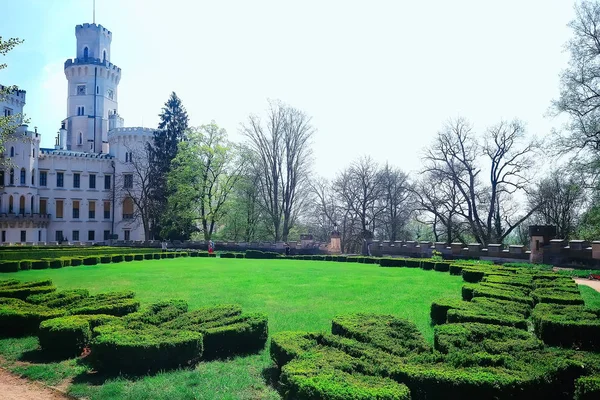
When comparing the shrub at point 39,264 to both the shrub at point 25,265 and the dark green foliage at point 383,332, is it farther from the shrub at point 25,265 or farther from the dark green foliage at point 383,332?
the dark green foliage at point 383,332

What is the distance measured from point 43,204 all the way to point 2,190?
20.8 ft

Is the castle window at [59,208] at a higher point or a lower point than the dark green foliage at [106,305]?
higher

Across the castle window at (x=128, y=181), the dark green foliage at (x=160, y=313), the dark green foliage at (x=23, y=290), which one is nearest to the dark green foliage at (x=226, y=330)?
the dark green foliage at (x=160, y=313)

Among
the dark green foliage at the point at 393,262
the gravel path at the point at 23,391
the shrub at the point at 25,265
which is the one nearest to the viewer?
the gravel path at the point at 23,391

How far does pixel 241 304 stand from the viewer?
1065cm

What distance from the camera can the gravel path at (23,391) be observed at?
568 centimetres

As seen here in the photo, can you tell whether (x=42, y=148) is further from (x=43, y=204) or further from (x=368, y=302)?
(x=368, y=302)

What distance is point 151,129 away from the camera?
5847 centimetres

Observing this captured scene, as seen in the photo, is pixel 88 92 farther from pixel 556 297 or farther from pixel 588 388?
pixel 588 388

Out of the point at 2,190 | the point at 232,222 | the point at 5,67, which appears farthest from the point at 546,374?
the point at 2,190

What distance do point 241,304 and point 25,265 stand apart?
15495 mm

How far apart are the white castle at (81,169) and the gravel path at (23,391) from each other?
48090mm

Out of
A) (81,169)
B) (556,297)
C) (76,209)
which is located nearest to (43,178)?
(81,169)

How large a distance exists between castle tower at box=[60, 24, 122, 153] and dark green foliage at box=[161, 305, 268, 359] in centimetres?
6196
